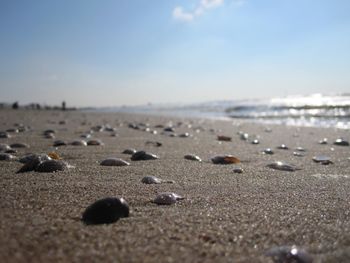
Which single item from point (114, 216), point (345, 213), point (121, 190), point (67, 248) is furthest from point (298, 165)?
point (67, 248)

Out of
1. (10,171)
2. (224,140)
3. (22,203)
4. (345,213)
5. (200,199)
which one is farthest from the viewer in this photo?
(224,140)

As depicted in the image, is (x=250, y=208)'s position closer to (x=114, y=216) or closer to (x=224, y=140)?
(x=114, y=216)

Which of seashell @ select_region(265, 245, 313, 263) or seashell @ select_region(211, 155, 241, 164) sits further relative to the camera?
seashell @ select_region(211, 155, 241, 164)

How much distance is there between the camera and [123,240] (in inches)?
59.4

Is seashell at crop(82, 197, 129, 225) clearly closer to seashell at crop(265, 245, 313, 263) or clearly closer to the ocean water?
seashell at crop(265, 245, 313, 263)

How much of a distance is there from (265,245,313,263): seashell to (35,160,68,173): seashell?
1.94 metres

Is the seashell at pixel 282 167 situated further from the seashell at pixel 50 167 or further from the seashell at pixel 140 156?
the seashell at pixel 50 167

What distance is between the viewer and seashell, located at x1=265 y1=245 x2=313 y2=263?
1417mm

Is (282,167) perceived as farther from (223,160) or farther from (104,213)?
(104,213)

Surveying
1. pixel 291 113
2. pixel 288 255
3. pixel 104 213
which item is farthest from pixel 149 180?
pixel 291 113

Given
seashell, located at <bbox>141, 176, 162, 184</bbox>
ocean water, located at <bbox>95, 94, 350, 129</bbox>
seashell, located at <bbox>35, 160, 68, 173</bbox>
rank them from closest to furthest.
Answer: seashell, located at <bbox>141, 176, 162, 184</bbox> → seashell, located at <bbox>35, 160, 68, 173</bbox> → ocean water, located at <bbox>95, 94, 350, 129</bbox>

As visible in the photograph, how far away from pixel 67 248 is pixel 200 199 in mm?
1077

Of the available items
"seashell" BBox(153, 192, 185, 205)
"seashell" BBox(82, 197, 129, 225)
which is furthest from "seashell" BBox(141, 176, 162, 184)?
"seashell" BBox(82, 197, 129, 225)

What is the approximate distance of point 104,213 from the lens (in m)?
1.74
